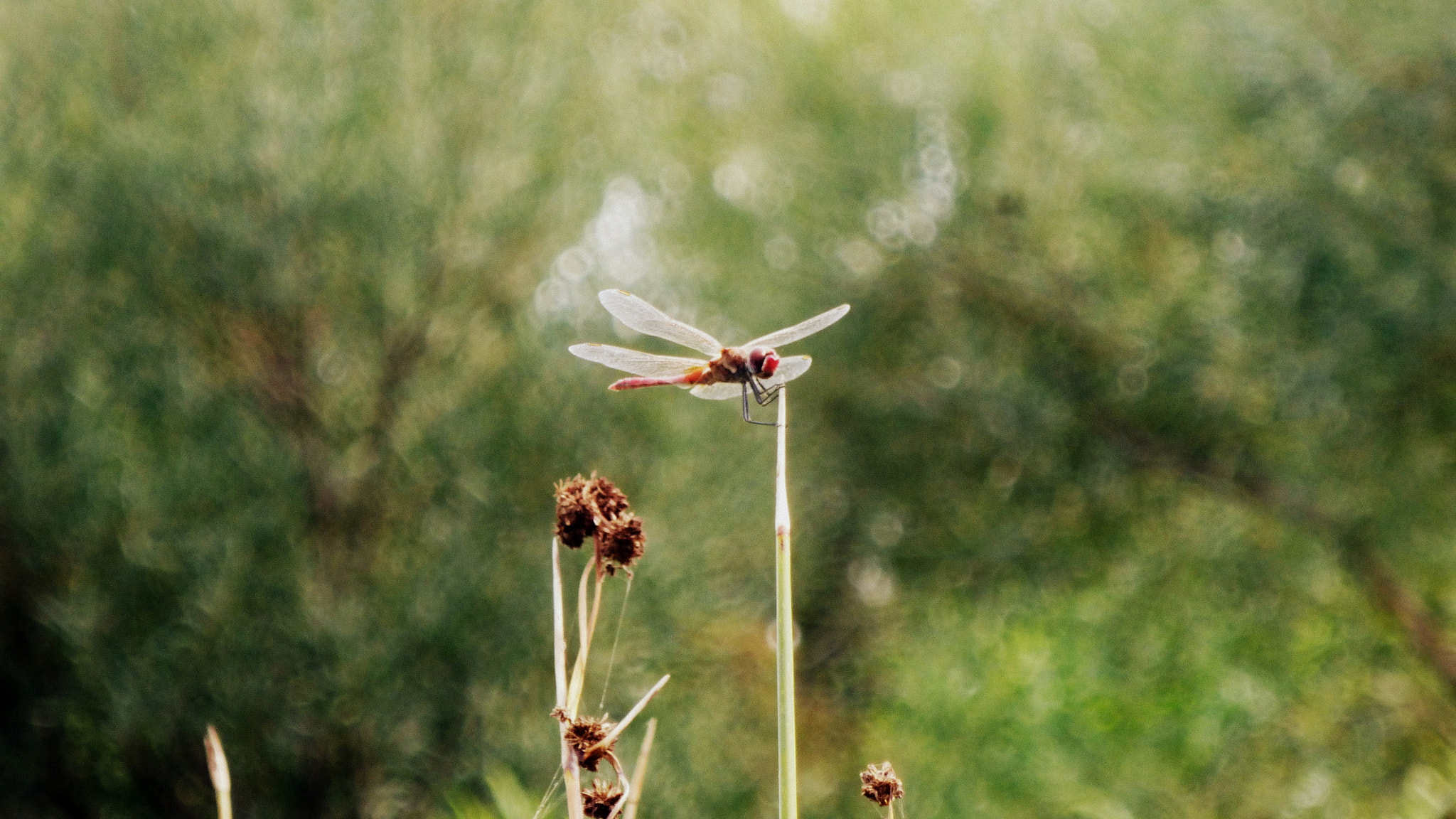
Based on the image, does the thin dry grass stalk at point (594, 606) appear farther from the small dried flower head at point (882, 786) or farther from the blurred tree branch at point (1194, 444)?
the blurred tree branch at point (1194, 444)

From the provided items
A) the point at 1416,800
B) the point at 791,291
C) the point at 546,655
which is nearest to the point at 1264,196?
the point at 791,291

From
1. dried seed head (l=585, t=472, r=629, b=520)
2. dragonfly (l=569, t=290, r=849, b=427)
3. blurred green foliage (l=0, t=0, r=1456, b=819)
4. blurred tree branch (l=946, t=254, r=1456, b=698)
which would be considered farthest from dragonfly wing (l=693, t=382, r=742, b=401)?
blurred tree branch (l=946, t=254, r=1456, b=698)

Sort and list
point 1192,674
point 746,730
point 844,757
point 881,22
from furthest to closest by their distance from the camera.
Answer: point 881,22
point 844,757
point 746,730
point 1192,674

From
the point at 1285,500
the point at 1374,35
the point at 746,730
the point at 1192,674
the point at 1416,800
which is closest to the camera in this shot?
the point at 1416,800

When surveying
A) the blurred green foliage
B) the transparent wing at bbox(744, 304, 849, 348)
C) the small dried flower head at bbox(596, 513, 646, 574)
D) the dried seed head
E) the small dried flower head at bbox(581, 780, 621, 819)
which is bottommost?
the small dried flower head at bbox(581, 780, 621, 819)

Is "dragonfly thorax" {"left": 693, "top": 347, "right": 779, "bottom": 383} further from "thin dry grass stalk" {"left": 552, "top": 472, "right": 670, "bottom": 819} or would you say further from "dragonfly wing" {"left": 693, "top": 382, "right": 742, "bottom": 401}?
"thin dry grass stalk" {"left": 552, "top": 472, "right": 670, "bottom": 819}

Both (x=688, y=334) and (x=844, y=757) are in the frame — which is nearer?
(x=688, y=334)

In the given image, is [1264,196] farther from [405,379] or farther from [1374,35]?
[405,379]

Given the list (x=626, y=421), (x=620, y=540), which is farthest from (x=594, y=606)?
(x=626, y=421)
